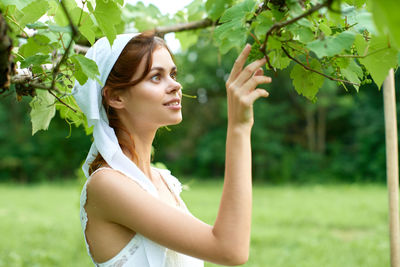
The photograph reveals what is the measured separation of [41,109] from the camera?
4.97 feet

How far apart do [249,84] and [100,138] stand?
606 millimetres

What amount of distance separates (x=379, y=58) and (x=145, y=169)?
35.5 inches

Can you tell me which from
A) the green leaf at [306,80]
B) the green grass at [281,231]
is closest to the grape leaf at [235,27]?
the green leaf at [306,80]

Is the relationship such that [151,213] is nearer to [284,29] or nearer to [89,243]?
[89,243]

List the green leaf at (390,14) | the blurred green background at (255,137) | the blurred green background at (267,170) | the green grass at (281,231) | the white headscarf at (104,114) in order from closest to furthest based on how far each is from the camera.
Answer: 1. the green leaf at (390,14)
2. the white headscarf at (104,114)
3. the green grass at (281,231)
4. the blurred green background at (267,170)
5. the blurred green background at (255,137)

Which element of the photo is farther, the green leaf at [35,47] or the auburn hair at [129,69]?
the auburn hair at [129,69]

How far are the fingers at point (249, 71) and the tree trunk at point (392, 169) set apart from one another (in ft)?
2.75

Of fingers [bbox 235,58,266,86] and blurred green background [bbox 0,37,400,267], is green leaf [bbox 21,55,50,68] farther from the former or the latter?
blurred green background [bbox 0,37,400,267]

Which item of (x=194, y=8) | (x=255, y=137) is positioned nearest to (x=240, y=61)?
(x=194, y=8)

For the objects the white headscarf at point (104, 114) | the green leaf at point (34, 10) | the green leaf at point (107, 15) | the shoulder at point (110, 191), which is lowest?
the shoulder at point (110, 191)

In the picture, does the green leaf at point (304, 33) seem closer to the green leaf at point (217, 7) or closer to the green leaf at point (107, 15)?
the green leaf at point (217, 7)

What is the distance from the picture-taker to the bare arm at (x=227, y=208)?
1035 mm

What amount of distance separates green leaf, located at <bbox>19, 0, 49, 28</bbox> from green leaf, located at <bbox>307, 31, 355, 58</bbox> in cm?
68

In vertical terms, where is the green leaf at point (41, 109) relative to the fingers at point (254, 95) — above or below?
below
